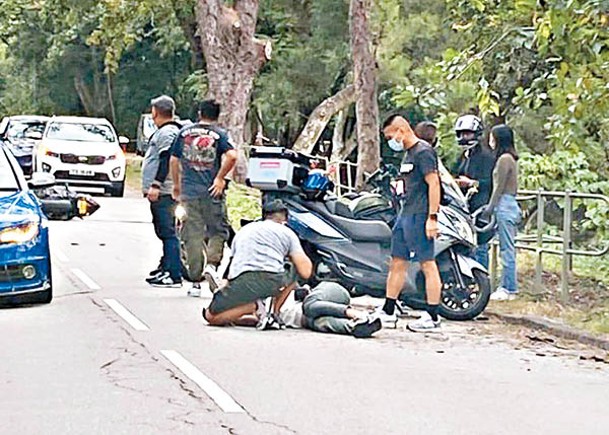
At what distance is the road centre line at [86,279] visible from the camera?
14670mm

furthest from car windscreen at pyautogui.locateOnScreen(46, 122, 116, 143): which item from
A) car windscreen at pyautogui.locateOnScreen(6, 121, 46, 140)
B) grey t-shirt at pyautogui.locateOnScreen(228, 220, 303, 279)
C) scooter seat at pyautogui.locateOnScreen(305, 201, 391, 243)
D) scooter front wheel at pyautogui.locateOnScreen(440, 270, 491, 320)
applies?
grey t-shirt at pyautogui.locateOnScreen(228, 220, 303, 279)

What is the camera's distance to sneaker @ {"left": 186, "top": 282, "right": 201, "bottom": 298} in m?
13.9

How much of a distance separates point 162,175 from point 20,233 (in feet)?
7.33

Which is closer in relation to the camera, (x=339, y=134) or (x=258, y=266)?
(x=258, y=266)

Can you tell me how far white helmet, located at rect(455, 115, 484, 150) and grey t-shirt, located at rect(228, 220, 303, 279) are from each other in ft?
11.5

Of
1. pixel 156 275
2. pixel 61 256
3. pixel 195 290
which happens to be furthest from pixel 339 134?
pixel 195 290

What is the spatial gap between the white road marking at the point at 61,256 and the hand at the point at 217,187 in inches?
175

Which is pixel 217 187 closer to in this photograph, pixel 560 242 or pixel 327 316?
pixel 327 316

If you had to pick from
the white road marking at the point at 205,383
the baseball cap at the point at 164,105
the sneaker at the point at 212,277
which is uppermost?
the baseball cap at the point at 164,105

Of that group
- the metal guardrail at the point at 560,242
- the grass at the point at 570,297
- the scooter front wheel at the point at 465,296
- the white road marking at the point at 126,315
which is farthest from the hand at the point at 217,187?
the metal guardrail at the point at 560,242

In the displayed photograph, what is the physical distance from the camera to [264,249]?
37.8 feet

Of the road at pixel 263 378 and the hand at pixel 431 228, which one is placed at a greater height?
the hand at pixel 431 228

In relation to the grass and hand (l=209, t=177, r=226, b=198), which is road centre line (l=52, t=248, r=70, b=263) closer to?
hand (l=209, t=177, r=226, b=198)

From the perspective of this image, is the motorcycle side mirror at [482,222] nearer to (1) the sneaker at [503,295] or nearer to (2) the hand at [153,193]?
A: (1) the sneaker at [503,295]
